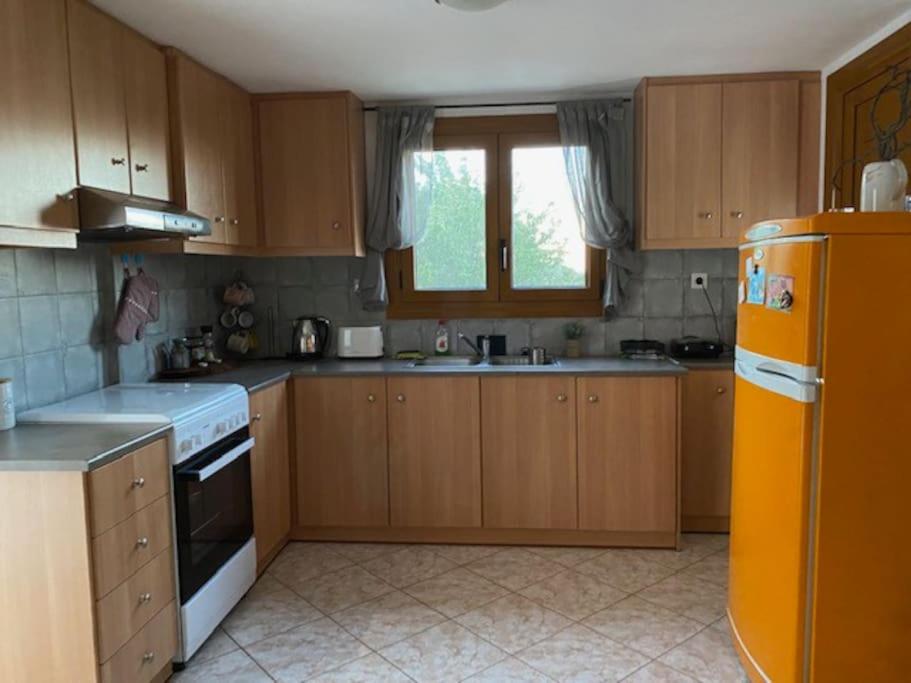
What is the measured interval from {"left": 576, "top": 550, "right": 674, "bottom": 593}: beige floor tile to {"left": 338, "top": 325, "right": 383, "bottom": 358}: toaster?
1.54 metres

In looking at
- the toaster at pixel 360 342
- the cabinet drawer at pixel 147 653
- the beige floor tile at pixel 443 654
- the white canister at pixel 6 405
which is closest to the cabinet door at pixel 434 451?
the toaster at pixel 360 342

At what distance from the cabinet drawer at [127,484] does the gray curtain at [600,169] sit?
7.78 ft

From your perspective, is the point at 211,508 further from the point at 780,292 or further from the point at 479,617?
the point at 780,292

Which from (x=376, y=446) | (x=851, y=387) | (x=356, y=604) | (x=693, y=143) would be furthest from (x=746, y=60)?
(x=356, y=604)

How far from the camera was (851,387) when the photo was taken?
1.79 metres

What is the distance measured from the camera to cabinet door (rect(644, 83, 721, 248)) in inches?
132

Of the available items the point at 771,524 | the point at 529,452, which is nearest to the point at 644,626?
the point at 771,524

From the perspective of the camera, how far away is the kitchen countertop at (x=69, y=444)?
6.00ft

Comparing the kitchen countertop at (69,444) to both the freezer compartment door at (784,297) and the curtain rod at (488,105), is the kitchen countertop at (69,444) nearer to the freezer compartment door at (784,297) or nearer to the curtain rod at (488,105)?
the freezer compartment door at (784,297)

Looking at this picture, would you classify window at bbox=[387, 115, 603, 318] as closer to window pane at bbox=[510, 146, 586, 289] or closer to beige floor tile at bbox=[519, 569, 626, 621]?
window pane at bbox=[510, 146, 586, 289]


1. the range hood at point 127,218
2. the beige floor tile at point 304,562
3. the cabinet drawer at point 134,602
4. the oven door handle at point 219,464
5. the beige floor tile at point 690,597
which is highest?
the range hood at point 127,218

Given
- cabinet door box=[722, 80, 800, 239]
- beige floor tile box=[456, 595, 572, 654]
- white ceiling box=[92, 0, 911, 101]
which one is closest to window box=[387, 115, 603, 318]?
white ceiling box=[92, 0, 911, 101]

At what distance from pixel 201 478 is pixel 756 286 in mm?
1882

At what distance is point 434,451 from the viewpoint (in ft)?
11.1
